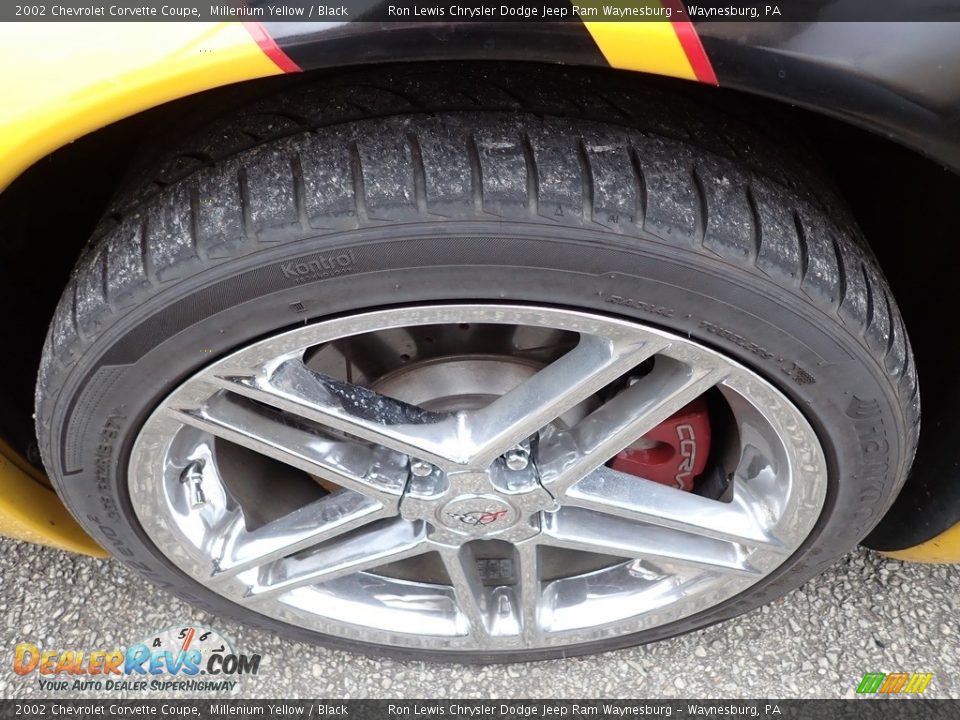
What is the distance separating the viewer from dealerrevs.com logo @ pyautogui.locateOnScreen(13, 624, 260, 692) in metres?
1.68

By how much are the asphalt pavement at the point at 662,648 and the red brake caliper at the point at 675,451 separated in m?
0.42

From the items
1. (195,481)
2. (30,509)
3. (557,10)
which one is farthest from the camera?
(30,509)

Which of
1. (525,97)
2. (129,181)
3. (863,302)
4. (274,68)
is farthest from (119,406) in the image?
(863,302)

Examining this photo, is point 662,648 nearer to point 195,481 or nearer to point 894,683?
point 894,683

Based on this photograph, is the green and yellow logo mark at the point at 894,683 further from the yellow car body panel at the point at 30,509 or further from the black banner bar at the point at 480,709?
the yellow car body panel at the point at 30,509


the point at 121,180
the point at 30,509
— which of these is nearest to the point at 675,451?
the point at 121,180

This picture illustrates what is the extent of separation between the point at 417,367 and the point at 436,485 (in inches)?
8.4

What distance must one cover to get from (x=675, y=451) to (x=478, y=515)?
396 mm

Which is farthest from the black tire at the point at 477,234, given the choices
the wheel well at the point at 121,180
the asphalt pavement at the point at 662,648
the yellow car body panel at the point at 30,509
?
the asphalt pavement at the point at 662,648

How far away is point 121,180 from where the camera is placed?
1.24 metres

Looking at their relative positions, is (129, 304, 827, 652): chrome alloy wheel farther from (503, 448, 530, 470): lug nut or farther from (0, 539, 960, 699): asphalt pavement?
(0, 539, 960, 699): asphalt pavement

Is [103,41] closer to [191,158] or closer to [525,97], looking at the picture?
[191,158]

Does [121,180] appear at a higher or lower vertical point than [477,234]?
higher

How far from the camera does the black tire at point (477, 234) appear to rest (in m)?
0.94
